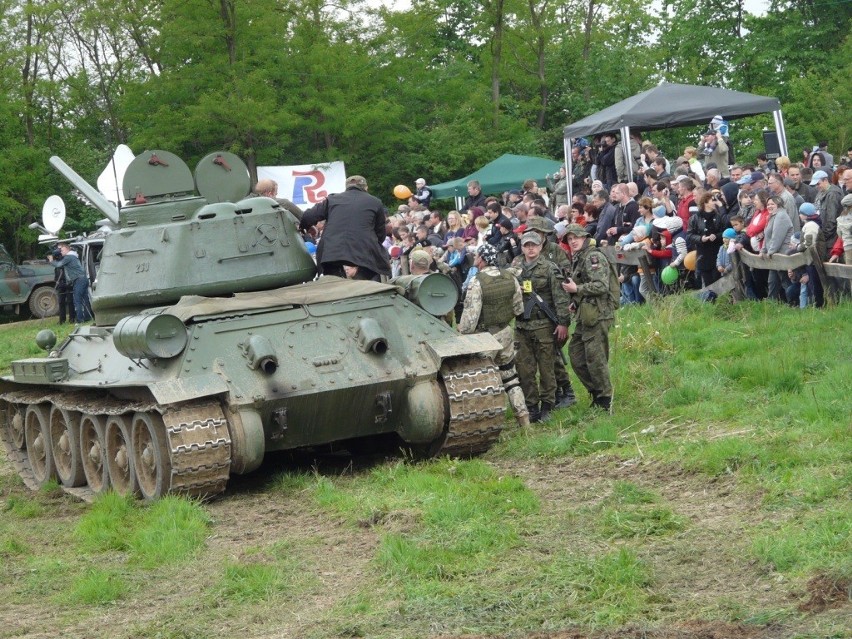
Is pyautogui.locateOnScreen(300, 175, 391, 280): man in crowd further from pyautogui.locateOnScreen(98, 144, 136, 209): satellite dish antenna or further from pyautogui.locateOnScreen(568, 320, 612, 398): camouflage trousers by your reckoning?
pyautogui.locateOnScreen(98, 144, 136, 209): satellite dish antenna

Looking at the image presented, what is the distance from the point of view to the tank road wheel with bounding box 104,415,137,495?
424 inches

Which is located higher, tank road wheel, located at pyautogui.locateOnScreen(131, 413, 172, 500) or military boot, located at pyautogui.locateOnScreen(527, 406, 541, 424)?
tank road wheel, located at pyautogui.locateOnScreen(131, 413, 172, 500)

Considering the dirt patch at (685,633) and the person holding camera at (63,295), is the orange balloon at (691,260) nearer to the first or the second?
the dirt patch at (685,633)

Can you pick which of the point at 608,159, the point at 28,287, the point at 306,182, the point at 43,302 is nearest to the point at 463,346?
the point at 608,159

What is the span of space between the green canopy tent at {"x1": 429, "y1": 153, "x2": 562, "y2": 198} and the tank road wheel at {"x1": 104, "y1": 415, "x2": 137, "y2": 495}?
16.0 metres

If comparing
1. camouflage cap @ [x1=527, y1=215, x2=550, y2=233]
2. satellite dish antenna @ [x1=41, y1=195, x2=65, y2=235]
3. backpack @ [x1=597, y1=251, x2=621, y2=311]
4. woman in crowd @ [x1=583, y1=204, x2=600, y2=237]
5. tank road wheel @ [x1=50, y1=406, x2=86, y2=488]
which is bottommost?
tank road wheel @ [x1=50, y1=406, x2=86, y2=488]

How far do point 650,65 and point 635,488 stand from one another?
34994mm

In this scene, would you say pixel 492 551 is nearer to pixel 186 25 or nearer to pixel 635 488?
pixel 635 488

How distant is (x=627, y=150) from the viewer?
20.3 m

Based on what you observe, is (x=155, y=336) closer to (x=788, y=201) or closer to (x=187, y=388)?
(x=187, y=388)

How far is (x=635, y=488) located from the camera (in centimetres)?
893

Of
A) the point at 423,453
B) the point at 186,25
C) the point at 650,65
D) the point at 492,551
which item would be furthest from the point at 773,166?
the point at 650,65

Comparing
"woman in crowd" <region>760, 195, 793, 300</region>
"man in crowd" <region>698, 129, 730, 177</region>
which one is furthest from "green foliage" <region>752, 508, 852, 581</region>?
"man in crowd" <region>698, 129, 730, 177</region>

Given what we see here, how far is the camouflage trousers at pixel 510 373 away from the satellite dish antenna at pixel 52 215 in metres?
12.8
